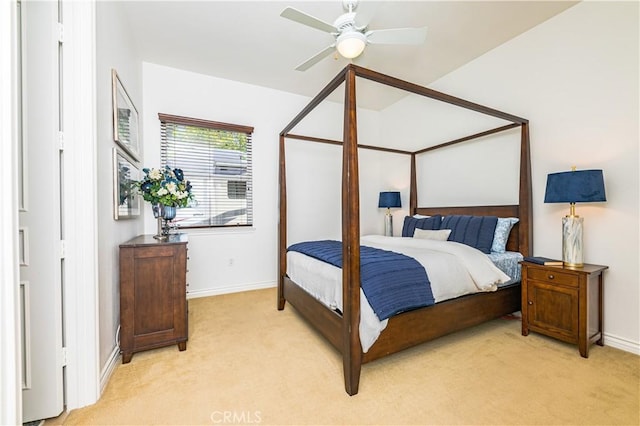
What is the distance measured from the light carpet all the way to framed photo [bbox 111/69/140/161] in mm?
1796

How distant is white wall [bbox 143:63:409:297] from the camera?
3539mm

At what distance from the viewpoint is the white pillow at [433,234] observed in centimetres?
308

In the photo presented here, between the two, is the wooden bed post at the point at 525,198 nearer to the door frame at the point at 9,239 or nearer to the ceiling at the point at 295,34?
the ceiling at the point at 295,34

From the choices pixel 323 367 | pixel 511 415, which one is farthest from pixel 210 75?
pixel 511 415

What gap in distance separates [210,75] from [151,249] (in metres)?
2.73

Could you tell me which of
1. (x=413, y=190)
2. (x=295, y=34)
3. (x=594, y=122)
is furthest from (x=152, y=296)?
(x=594, y=122)

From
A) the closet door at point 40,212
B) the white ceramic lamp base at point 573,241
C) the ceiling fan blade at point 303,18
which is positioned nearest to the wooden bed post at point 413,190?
the white ceramic lamp base at point 573,241

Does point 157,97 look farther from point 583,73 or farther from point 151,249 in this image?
point 583,73

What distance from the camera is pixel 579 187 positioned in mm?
2133

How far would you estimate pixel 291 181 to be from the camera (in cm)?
424

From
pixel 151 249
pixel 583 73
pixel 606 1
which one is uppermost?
pixel 606 1

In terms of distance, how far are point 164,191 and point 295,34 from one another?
6.84 feet

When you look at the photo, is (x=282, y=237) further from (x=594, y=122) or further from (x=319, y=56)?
(x=594, y=122)

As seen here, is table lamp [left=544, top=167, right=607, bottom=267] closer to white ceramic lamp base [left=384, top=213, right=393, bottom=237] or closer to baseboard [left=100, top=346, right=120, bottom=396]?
white ceramic lamp base [left=384, top=213, right=393, bottom=237]
